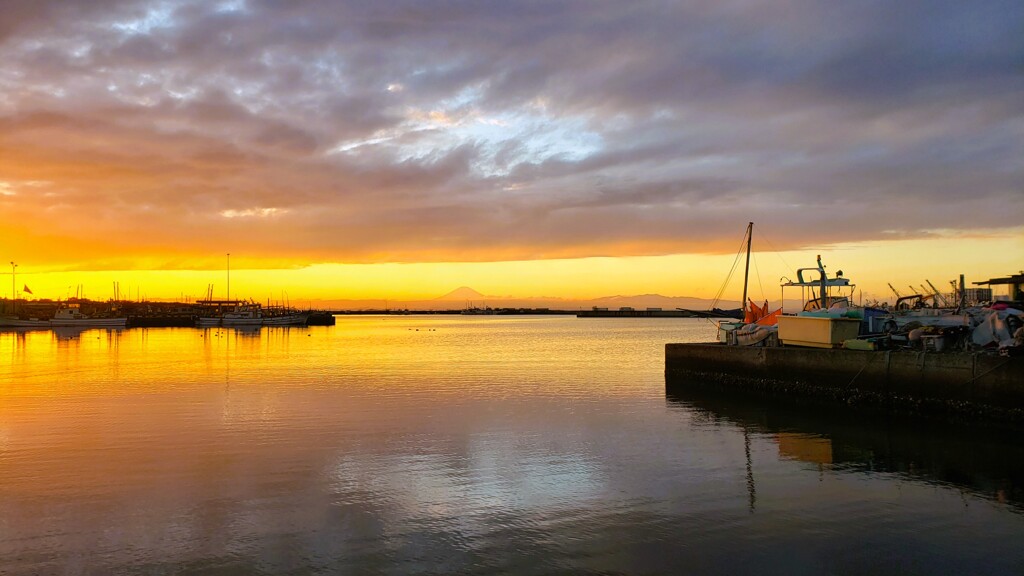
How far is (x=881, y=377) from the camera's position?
73.6 feet

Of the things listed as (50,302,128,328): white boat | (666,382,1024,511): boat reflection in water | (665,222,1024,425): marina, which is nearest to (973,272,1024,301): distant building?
(665,222,1024,425): marina

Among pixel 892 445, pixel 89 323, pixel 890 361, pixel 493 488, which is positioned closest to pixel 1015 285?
pixel 890 361

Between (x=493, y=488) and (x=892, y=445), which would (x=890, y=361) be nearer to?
(x=892, y=445)

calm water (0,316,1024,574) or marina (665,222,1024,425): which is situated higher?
marina (665,222,1024,425)

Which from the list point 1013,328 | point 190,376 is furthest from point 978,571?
point 190,376

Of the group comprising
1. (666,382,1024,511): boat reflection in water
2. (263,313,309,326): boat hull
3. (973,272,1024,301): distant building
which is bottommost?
(666,382,1024,511): boat reflection in water

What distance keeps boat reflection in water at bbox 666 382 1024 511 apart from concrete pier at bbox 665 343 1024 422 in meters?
0.64

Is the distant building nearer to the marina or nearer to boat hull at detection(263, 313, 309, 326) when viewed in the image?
the marina

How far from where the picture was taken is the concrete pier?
61.5 feet

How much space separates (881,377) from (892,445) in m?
5.22

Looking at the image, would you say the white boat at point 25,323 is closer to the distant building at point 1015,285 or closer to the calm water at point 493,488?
the calm water at point 493,488

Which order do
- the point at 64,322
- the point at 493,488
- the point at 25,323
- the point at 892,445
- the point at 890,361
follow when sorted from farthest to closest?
the point at 64,322 → the point at 25,323 → the point at 890,361 → the point at 892,445 → the point at 493,488

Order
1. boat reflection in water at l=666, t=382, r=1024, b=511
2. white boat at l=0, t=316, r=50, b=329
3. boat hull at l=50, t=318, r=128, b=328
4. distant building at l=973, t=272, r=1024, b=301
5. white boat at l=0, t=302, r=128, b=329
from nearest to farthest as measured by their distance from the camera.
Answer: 1. boat reflection in water at l=666, t=382, r=1024, b=511
2. distant building at l=973, t=272, r=1024, b=301
3. white boat at l=0, t=316, r=50, b=329
4. white boat at l=0, t=302, r=128, b=329
5. boat hull at l=50, t=318, r=128, b=328

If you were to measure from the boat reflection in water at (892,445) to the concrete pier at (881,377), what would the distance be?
2.08ft
